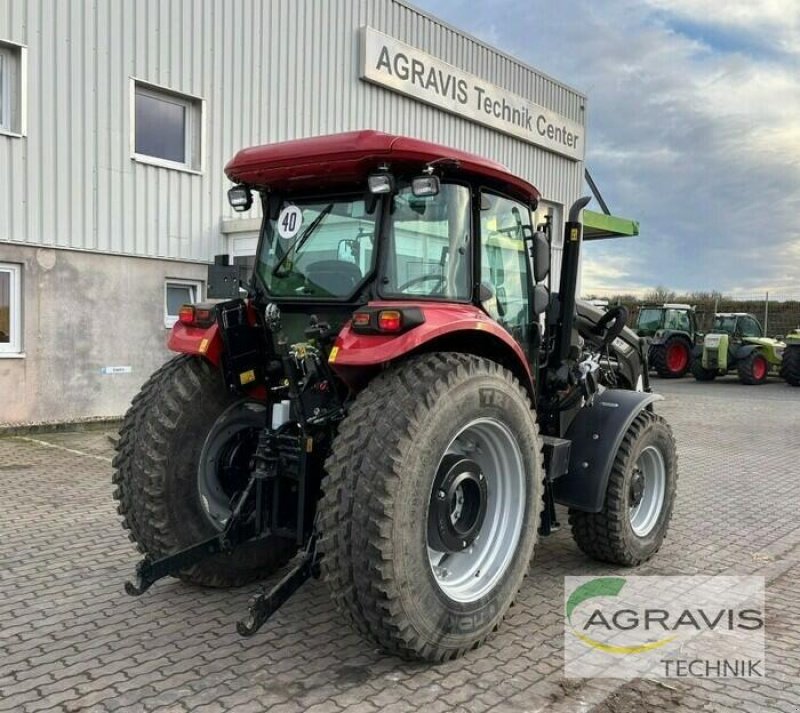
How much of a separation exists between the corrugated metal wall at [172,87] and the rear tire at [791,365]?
12.3 meters

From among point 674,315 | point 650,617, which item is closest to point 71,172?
point 650,617

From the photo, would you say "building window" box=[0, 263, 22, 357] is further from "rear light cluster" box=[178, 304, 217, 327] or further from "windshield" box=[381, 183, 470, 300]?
"windshield" box=[381, 183, 470, 300]

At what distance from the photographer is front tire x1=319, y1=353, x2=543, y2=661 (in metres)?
3.06

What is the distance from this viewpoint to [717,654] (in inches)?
144

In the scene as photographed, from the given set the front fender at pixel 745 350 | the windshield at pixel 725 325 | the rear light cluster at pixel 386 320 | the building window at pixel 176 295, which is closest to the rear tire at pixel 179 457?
the rear light cluster at pixel 386 320

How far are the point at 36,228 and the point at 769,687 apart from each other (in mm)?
9605

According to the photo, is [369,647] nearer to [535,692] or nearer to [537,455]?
[535,692]

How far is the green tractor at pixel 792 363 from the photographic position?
20141mm

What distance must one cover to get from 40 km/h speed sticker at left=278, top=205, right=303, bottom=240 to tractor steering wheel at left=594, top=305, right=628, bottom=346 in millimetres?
2421

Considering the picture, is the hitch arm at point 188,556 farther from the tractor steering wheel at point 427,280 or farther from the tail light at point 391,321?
the tractor steering wheel at point 427,280

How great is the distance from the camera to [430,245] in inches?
148

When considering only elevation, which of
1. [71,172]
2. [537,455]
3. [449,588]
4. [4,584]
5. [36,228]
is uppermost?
[71,172]

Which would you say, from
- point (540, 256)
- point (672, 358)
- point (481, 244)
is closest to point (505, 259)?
point (540, 256)

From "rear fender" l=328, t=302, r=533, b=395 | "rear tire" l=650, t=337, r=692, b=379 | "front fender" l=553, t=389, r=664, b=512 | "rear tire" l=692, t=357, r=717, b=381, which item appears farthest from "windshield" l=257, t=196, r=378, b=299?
"rear tire" l=650, t=337, r=692, b=379
